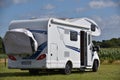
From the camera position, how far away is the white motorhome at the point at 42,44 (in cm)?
1620

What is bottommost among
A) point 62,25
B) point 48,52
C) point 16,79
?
point 16,79

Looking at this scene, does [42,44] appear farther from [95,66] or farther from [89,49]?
[95,66]

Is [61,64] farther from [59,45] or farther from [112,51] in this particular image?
[112,51]

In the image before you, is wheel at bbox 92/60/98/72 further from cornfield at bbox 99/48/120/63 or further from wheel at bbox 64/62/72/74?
cornfield at bbox 99/48/120/63

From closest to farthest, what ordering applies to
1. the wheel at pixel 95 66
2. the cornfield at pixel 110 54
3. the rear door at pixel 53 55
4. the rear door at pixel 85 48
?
1. the rear door at pixel 53 55
2. the rear door at pixel 85 48
3. the wheel at pixel 95 66
4. the cornfield at pixel 110 54

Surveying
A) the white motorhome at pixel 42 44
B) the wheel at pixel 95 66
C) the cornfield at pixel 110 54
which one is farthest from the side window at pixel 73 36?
the cornfield at pixel 110 54

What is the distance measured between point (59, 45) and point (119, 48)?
3038 centimetres

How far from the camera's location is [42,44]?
16266mm

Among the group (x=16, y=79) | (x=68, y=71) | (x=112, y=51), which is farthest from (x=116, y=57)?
(x=16, y=79)

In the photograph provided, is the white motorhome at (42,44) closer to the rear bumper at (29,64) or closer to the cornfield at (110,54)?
the rear bumper at (29,64)

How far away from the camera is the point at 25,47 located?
53.2ft

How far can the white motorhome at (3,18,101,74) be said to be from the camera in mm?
16203

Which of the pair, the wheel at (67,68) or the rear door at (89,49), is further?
the rear door at (89,49)

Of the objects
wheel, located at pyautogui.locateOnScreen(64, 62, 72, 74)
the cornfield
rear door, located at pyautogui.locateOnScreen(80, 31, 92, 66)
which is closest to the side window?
rear door, located at pyautogui.locateOnScreen(80, 31, 92, 66)
